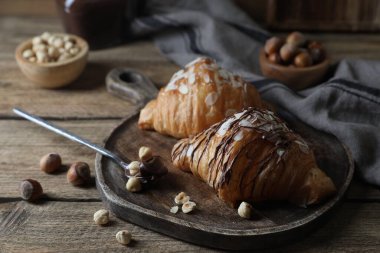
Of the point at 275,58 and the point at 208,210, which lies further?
the point at 275,58

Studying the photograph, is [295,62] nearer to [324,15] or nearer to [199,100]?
[199,100]

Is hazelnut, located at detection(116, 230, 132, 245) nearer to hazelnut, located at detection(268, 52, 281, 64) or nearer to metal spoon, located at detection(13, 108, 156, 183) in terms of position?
metal spoon, located at detection(13, 108, 156, 183)

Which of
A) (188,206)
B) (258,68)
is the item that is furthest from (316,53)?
(188,206)

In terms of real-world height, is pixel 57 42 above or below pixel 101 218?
above

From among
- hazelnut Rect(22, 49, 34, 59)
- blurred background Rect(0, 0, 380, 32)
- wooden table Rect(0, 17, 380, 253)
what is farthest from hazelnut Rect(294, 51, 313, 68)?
hazelnut Rect(22, 49, 34, 59)

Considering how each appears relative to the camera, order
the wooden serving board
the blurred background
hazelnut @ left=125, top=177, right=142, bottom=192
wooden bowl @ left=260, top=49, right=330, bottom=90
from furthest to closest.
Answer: the blurred background, wooden bowl @ left=260, top=49, right=330, bottom=90, hazelnut @ left=125, top=177, right=142, bottom=192, the wooden serving board

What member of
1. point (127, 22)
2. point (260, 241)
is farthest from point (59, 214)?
point (127, 22)

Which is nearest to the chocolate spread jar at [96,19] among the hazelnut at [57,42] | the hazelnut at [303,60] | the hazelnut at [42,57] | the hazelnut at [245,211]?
the hazelnut at [57,42]
